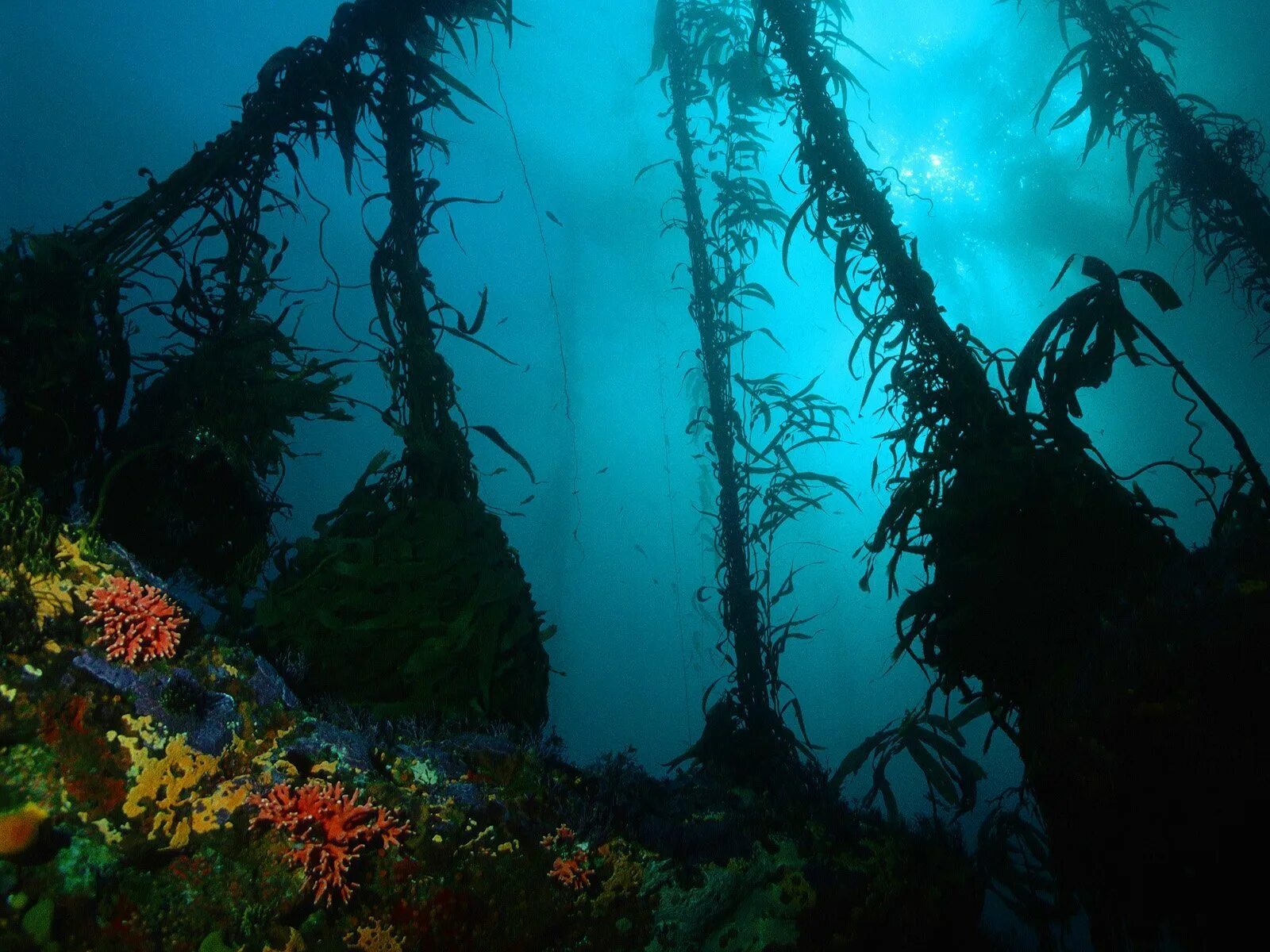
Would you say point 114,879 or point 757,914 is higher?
point 114,879

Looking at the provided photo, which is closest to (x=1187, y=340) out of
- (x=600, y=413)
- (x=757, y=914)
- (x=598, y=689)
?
(x=757, y=914)

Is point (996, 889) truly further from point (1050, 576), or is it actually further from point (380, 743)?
point (380, 743)

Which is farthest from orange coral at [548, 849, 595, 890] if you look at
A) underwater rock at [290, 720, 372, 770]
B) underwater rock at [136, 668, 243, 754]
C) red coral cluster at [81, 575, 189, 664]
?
red coral cluster at [81, 575, 189, 664]

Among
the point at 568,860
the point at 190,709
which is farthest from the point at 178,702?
the point at 568,860

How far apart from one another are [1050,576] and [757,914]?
180 centimetres

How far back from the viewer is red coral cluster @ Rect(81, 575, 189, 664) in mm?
2334

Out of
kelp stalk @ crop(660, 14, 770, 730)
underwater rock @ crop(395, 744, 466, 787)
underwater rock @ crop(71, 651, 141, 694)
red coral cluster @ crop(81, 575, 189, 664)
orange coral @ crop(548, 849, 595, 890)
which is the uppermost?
kelp stalk @ crop(660, 14, 770, 730)

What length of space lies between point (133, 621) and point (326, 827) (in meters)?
1.37

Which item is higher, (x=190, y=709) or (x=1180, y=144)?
(x=1180, y=144)

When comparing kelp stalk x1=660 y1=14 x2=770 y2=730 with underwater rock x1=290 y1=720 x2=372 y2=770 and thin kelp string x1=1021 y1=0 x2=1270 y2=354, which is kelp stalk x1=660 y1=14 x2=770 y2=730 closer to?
underwater rock x1=290 y1=720 x2=372 y2=770

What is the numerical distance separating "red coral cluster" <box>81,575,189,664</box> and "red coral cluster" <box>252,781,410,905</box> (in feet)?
3.01

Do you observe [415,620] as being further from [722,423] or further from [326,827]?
[722,423]

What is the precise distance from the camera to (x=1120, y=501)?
243 centimetres

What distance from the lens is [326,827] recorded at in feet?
6.17
